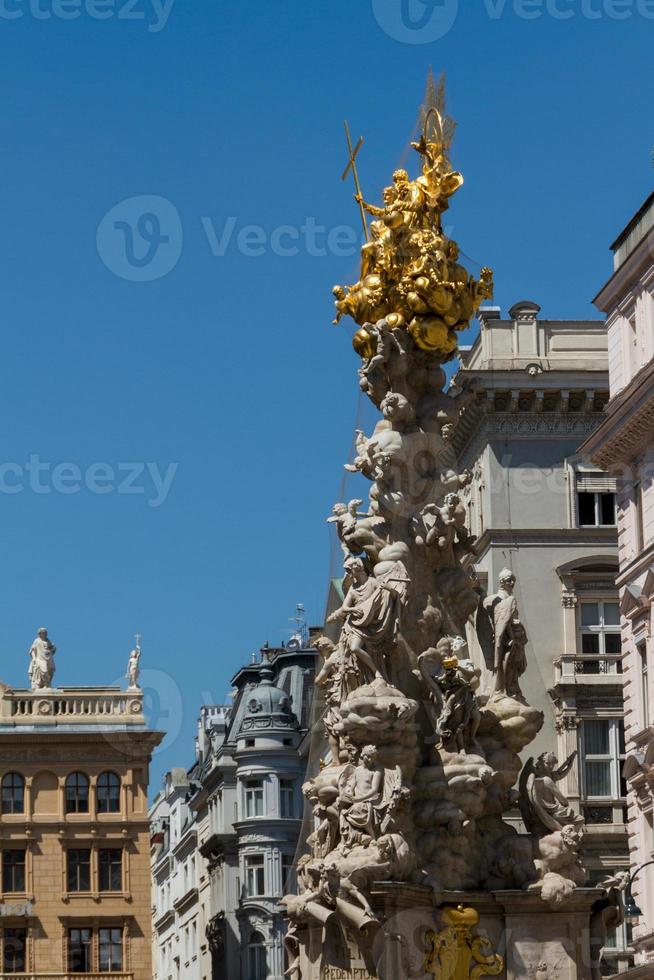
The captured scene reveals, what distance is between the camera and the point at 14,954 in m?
92.4

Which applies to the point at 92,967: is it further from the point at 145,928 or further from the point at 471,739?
the point at 471,739

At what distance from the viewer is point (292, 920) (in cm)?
2598

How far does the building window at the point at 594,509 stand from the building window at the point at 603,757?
4.94 metres

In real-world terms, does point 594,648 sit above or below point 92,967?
above

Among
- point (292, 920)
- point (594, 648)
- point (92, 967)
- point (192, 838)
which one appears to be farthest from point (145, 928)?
point (292, 920)

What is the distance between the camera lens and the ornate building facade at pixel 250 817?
97562mm

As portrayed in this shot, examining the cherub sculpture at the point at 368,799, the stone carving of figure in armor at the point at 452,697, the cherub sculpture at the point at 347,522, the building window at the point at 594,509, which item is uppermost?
the building window at the point at 594,509

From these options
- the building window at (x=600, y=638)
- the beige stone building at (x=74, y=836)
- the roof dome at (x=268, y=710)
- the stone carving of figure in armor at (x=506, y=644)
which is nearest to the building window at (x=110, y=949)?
the beige stone building at (x=74, y=836)

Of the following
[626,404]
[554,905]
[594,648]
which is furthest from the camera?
[594,648]

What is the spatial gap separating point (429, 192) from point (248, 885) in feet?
241

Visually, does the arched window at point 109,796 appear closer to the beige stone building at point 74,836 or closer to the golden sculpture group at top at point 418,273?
the beige stone building at point 74,836

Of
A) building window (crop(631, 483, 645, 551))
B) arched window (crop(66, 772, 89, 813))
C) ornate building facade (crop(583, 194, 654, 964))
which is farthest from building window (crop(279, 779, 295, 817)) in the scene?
building window (crop(631, 483, 645, 551))

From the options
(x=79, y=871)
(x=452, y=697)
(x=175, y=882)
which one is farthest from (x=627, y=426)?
(x=175, y=882)

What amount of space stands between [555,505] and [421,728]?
3405cm
